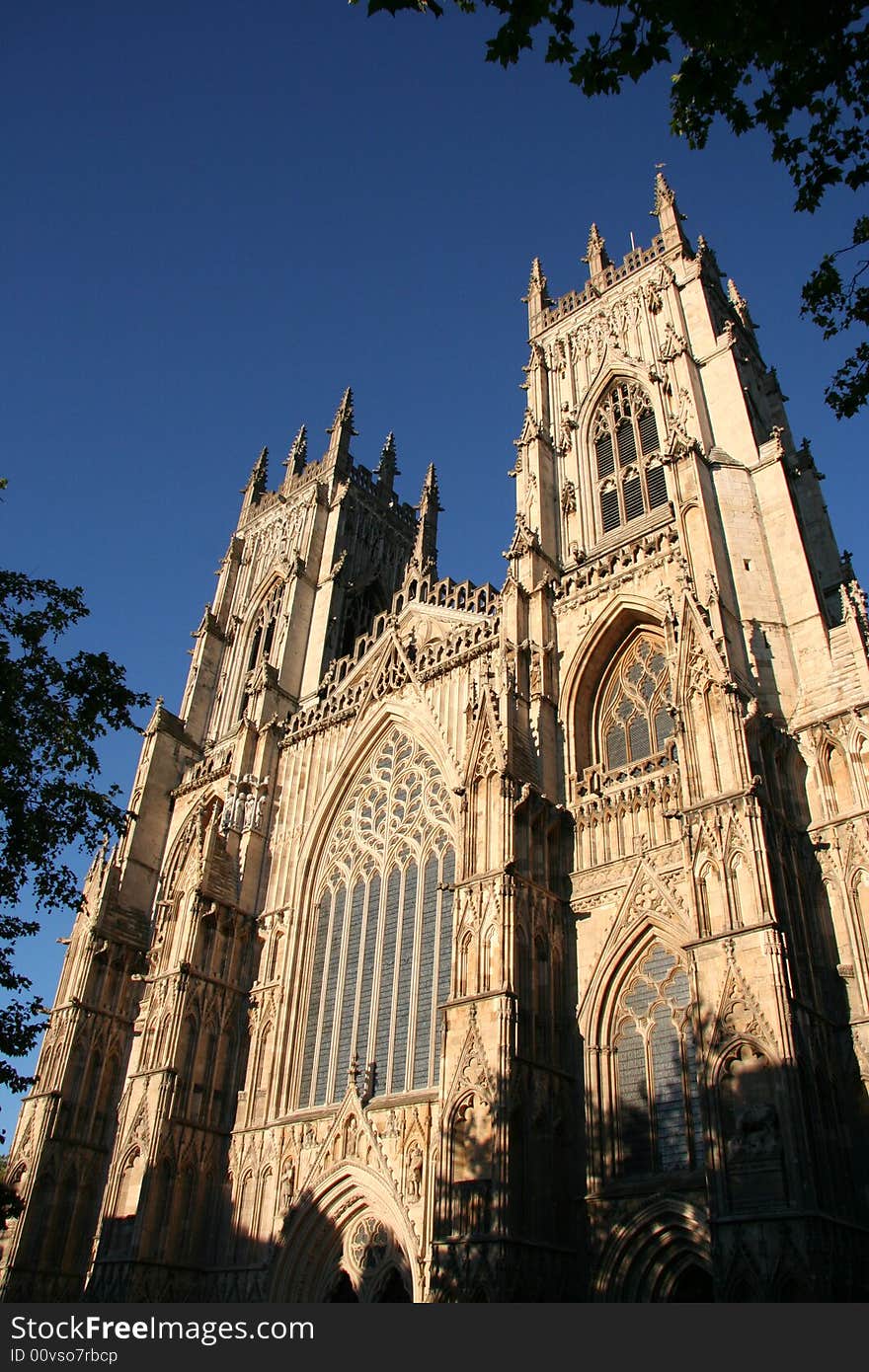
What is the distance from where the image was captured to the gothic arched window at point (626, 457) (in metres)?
27.5

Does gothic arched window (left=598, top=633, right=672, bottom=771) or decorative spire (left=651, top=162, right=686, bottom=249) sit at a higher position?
decorative spire (left=651, top=162, right=686, bottom=249)

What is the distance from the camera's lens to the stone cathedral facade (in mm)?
15867

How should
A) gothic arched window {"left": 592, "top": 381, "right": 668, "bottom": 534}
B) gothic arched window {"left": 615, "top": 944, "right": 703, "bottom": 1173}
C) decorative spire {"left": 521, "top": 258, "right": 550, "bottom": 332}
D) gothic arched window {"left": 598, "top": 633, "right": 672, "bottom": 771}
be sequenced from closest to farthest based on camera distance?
gothic arched window {"left": 615, "top": 944, "right": 703, "bottom": 1173}
gothic arched window {"left": 598, "top": 633, "right": 672, "bottom": 771}
gothic arched window {"left": 592, "top": 381, "right": 668, "bottom": 534}
decorative spire {"left": 521, "top": 258, "right": 550, "bottom": 332}

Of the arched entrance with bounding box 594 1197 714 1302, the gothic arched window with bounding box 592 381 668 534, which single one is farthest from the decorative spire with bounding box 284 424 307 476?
the arched entrance with bounding box 594 1197 714 1302

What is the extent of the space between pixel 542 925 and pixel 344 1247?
740cm

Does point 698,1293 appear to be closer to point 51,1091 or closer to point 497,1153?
point 497,1153

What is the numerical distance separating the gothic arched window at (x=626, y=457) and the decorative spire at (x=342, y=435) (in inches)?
586

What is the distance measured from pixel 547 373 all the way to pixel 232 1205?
24799 millimetres

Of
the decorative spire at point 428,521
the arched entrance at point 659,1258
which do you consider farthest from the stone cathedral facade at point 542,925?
the decorative spire at point 428,521

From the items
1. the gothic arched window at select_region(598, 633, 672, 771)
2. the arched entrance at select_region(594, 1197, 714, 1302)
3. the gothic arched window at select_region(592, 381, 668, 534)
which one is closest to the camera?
the arched entrance at select_region(594, 1197, 714, 1302)

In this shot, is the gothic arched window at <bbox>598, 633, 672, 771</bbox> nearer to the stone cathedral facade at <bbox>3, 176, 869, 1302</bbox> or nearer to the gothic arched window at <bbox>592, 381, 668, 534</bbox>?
the stone cathedral facade at <bbox>3, 176, 869, 1302</bbox>

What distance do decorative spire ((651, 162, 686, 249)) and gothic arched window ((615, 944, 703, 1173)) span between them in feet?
75.7

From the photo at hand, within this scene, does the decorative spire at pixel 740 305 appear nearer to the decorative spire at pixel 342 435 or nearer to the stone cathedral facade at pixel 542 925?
the stone cathedral facade at pixel 542 925

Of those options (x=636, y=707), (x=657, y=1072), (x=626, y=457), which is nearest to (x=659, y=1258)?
(x=657, y=1072)
